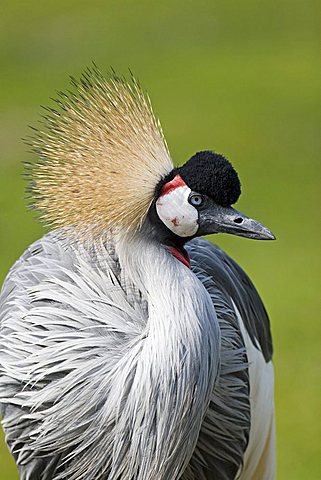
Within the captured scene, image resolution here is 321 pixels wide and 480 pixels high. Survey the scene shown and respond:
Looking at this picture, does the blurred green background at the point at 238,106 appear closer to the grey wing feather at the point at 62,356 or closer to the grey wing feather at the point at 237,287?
the grey wing feather at the point at 237,287

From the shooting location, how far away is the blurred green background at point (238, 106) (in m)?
4.45

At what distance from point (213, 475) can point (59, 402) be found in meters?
0.39

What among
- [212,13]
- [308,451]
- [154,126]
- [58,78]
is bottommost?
[308,451]

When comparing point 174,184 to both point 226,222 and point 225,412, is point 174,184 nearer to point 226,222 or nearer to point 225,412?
point 226,222

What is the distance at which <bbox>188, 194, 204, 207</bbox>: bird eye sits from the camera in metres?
1.99

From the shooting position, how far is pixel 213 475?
2.29 metres

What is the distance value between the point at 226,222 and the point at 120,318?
262 millimetres

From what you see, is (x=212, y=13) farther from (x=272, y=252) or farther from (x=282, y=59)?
(x=272, y=252)

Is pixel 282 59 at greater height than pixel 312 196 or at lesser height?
greater

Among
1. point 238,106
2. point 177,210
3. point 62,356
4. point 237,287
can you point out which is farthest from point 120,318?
point 238,106

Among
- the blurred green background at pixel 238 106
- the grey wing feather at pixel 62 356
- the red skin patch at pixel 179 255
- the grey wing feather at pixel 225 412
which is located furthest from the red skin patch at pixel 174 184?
the blurred green background at pixel 238 106

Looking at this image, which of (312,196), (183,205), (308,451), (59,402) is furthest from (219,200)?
(312,196)

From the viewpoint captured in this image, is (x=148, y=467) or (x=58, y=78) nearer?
(x=148, y=467)

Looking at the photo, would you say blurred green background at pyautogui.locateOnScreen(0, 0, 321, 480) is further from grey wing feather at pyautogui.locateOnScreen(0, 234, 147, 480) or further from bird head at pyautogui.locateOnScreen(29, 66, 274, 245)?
bird head at pyautogui.locateOnScreen(29, 66, 274, 245)
